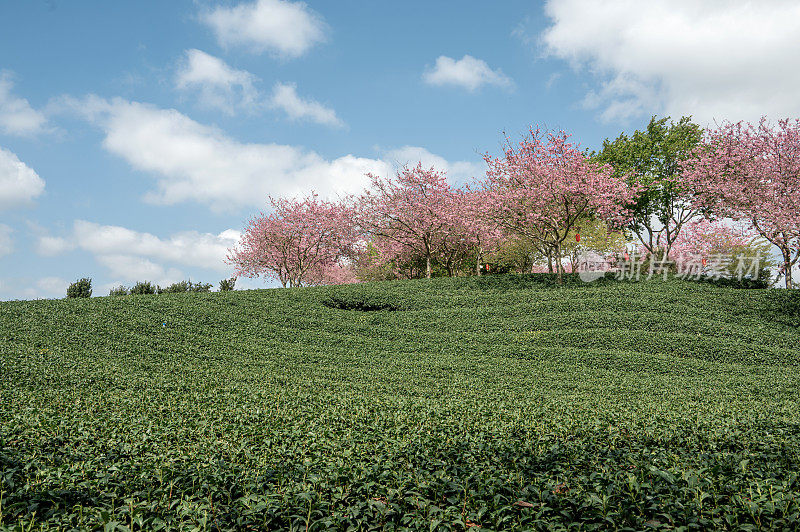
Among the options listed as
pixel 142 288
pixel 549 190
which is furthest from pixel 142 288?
pixel 549 190

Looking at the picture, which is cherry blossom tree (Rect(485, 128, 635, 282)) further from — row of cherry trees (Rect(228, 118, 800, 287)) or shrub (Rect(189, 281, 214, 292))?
shrub (Rect(189, 281, 214, 292))

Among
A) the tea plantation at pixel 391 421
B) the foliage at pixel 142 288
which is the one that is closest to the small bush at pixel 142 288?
the foliage at pixel 142 288

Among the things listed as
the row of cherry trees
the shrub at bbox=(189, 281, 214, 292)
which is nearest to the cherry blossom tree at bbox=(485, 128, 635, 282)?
the row of cherry trees

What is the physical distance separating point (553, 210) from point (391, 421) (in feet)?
67.2

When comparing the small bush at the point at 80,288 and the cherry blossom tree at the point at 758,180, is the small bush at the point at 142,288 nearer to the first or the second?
the small bush at the point at 80,288

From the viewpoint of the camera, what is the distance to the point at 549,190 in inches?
949

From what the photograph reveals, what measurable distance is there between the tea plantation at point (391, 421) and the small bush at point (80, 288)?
1349 centimetres

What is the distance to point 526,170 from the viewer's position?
25.4 meters

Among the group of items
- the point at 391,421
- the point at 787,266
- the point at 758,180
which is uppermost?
the point at 758,180

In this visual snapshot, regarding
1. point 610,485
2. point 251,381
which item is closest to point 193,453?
point 610,485

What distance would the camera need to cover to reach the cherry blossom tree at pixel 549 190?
23828 mm

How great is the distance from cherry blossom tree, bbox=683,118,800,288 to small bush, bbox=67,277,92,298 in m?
36.9

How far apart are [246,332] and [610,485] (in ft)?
46.0

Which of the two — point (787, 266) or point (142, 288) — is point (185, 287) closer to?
point (142, 288)
